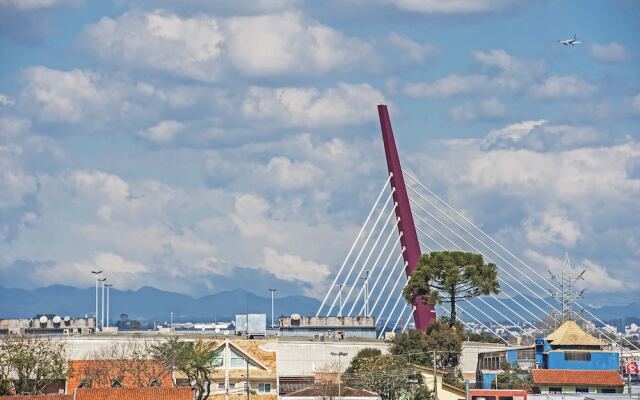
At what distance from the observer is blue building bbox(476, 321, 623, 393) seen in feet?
405

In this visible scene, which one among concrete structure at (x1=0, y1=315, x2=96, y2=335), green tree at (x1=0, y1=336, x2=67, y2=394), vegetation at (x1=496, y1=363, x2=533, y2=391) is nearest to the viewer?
green tree at (x1=0, y1=336, x2=67, y2=394)

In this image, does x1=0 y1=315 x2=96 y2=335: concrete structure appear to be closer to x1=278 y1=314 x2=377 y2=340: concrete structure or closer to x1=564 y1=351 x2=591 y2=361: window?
x1=278 y1=314 x2=377 y2=340: concrete structure

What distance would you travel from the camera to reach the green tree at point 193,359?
350 ft

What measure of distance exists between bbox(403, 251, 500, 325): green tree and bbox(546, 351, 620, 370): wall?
7.03 meters

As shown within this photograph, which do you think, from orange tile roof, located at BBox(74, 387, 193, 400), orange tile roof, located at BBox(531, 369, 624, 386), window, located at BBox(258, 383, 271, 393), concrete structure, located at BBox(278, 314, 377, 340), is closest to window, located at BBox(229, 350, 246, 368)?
window, located at BBox(258, 383, 271, 393)

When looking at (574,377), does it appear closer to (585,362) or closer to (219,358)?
(585,362)

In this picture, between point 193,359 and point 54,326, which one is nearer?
point 193,359

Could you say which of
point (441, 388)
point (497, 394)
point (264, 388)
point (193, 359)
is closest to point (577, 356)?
point (441, 388)

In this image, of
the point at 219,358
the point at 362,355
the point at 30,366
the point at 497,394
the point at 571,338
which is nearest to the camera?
the point at 497,394

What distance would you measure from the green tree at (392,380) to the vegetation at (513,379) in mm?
5527

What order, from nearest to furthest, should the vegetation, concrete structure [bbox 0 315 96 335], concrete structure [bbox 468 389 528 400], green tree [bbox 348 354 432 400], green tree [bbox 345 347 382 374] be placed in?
concrete structure [bbox 468 389 528 400] < green tree [bbox 348 354 432 400] < the vegetation < green tree [bbox 345 347 382 374] < concrete structure [bbox 0 315 96 335]

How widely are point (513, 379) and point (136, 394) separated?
3239 centimetres

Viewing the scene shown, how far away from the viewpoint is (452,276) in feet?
437

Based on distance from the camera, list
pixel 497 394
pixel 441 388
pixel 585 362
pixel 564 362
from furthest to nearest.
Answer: pixel 585 362
pixel 564 362
pixel 441 388
pixel 497 394
